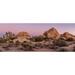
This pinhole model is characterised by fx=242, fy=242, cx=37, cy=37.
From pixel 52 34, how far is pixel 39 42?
0.13 meters

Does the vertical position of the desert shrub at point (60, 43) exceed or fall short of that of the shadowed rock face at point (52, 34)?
it falls short

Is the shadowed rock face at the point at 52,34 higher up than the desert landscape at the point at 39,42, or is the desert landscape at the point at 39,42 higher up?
the shadowed rock face at the point at 52,34

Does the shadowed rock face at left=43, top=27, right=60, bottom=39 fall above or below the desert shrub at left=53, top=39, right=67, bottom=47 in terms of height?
above

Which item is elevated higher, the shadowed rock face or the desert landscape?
the shadowed rock face

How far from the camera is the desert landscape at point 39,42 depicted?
6.68 ft

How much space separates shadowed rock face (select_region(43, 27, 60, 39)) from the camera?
80.5 inches

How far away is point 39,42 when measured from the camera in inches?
A: 80.8

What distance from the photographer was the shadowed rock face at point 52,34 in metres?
2.04

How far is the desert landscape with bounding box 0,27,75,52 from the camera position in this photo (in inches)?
80.1
